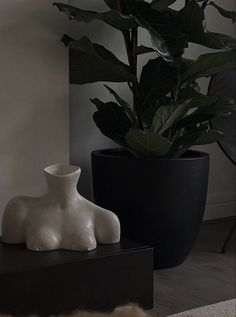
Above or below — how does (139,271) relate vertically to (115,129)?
below

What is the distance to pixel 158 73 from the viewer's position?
2.25 meters

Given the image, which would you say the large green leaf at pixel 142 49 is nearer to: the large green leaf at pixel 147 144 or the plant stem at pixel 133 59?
the plant stem at pixel 133 59

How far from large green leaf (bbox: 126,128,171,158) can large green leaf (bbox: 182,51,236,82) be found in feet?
0.92

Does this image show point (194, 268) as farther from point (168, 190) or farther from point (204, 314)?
point (204, 314)

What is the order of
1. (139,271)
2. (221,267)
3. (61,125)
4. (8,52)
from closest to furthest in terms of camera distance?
(139,271) → (8,52) → (61,125) → (221,267)

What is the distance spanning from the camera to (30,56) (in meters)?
2.14

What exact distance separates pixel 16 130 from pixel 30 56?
25cm

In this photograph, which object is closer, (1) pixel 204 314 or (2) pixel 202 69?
(1) pixel 204 314

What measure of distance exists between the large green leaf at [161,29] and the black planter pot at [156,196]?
0.38 m

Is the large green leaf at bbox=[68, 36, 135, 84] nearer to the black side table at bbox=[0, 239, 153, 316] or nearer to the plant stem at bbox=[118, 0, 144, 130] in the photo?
the plant stem at bbox=[118, 0, 144, 130]

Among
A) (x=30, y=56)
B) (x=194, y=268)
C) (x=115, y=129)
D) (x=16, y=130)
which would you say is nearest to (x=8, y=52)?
(x=30, y=56)

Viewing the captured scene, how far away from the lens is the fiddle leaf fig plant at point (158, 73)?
6.82 feet

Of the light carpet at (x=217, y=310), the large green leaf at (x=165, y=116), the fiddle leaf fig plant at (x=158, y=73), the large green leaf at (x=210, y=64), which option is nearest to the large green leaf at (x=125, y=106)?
the fiddle leaf fig plant at (x=158, y=73)

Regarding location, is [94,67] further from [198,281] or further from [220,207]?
[220,207]
